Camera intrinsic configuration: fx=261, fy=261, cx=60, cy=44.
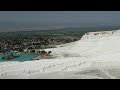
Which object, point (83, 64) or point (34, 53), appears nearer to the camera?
point (83, 64)

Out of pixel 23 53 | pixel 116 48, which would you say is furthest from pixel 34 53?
pixel 116 48
